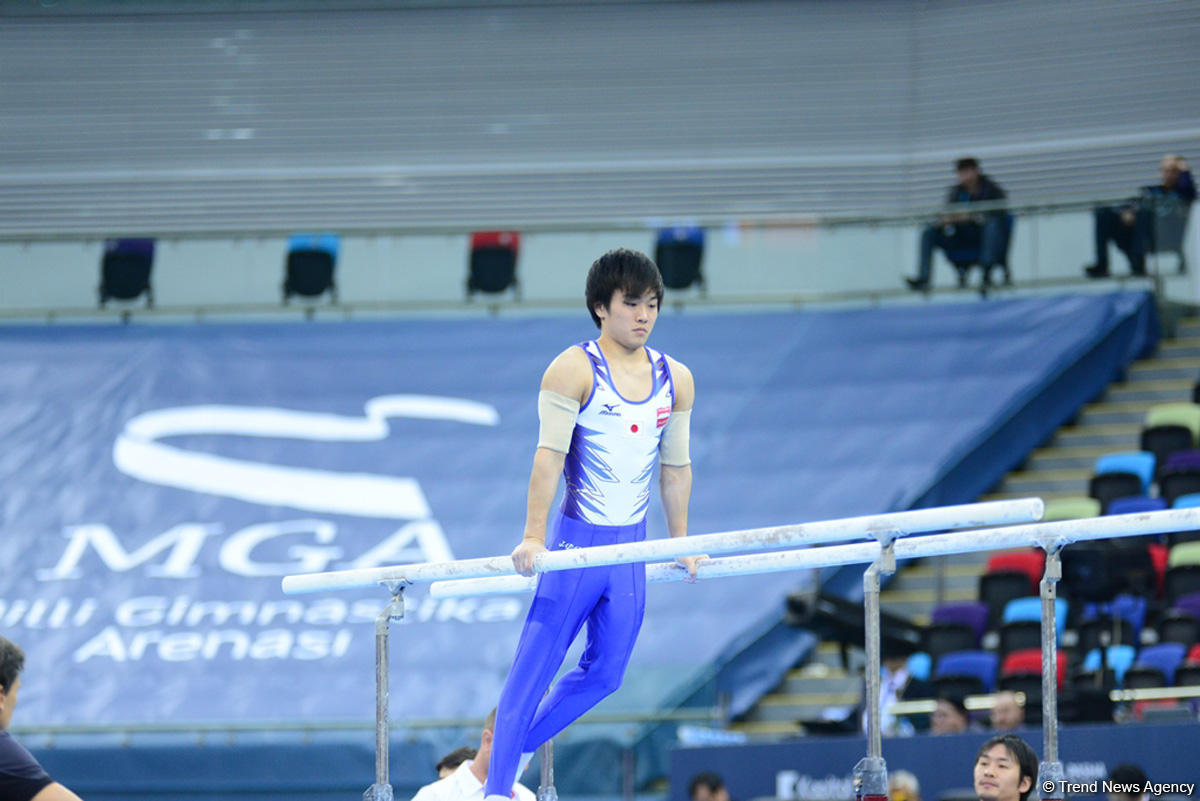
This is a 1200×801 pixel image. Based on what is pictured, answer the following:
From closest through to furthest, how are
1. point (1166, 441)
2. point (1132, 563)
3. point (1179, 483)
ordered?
point (1132, 563), point (1179, 483), point (1166, 441)

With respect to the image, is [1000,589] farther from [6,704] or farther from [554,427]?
[6,704]

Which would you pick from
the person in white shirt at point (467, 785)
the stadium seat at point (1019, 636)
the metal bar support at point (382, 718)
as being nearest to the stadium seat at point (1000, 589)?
the stadium seat at point (1019, 636)

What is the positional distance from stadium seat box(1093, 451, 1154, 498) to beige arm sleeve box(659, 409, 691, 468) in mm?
8504

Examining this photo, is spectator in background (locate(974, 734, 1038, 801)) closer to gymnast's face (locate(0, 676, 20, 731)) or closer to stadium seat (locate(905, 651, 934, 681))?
gymnast's face (locate(0, 676, 20, 731))

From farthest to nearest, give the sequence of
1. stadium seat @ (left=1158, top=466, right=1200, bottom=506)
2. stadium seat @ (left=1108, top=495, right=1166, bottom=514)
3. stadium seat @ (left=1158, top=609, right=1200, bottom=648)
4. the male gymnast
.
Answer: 1. stadium seat @ (left=1158, top=466, right=1200, bottom=506)
2. stadium seat @ (left=1108, top=495, right=1166, bottom=514)
3. stadium seat @ (left=1158, top=609, right=1200, bottom=648)
4. the male gymnast

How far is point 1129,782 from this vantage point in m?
Result: 7.23

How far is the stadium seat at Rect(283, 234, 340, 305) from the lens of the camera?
53.2ft

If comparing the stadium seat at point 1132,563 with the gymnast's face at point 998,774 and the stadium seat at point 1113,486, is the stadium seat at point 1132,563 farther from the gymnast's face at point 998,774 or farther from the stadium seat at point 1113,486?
the gymnast's face at point 998,774

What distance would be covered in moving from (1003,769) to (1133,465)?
7955 mm

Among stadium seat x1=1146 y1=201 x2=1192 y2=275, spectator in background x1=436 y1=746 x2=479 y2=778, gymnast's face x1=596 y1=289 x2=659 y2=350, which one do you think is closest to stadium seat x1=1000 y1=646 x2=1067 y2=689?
spectator in background x1=436 y1=746 x2=479 y2=778

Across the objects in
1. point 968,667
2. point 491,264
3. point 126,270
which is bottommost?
point 968,667

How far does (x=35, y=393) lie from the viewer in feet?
51.3

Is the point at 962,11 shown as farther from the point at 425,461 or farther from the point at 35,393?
the point at 35,393

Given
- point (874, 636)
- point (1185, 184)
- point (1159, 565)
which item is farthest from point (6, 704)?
point (1185, 184)
